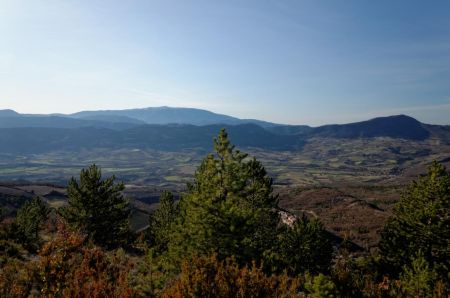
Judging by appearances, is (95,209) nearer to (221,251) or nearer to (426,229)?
(221,251)

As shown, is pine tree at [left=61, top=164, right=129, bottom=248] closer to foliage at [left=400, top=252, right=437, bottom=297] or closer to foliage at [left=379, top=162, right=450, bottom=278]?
foliage at [left=379, top=162, right=450, bottom=278]

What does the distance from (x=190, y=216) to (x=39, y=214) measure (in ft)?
98.8

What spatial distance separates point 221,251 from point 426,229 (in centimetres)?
1936

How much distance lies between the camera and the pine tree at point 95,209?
1425 inches

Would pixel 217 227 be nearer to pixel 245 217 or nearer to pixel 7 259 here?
pixel 245 217

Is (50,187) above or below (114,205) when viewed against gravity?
below

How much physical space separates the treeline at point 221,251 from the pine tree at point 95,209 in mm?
97

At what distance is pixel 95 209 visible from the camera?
121 feet

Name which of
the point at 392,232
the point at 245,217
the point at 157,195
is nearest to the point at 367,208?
the point at 392,232

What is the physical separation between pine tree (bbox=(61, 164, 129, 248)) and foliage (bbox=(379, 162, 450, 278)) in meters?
26.1

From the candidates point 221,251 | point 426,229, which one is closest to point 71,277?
point 221,251

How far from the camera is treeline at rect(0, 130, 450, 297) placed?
776 cm

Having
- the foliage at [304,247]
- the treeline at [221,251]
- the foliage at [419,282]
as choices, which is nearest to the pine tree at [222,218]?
the treeline at [221,251]

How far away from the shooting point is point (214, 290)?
7.52 m
